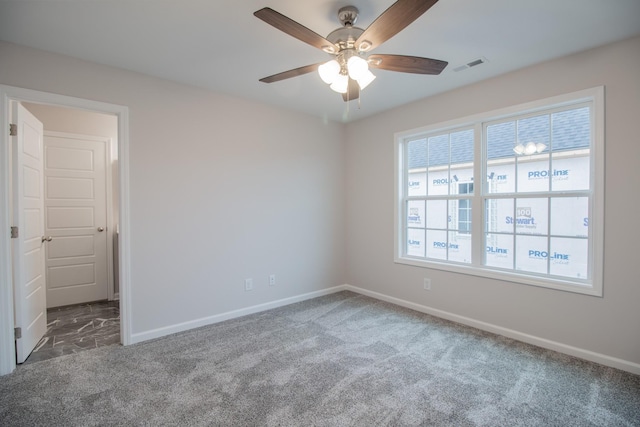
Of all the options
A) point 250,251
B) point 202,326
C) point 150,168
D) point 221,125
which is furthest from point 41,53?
point 202,326

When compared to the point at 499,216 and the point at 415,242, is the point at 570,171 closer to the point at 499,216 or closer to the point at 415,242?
the point at 499,216

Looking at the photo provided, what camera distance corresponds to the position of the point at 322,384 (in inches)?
88.9

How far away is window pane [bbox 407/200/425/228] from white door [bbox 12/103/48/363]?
390 centimetres

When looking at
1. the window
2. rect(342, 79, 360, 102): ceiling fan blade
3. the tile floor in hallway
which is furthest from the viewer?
the tile floor in hallway

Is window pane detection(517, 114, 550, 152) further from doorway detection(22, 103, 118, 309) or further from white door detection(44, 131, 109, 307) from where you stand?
white door detection(44, 131, 109, 307)

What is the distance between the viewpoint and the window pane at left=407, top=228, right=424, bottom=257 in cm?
393

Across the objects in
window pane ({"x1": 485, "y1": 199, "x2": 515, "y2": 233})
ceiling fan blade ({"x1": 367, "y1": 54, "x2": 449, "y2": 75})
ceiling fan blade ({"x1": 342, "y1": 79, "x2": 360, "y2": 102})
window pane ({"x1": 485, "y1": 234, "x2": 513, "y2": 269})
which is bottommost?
window pane ({"x1": 485, "y1": 234, "x2": 513, "y2": 269})

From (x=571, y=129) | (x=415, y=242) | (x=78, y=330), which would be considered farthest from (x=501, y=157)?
(x=78, y=330)

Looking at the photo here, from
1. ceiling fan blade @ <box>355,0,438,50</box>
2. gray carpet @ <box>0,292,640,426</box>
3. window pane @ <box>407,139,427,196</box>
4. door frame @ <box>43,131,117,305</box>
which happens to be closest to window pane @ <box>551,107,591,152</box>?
window pane @ <box>407,139,427,196</box>

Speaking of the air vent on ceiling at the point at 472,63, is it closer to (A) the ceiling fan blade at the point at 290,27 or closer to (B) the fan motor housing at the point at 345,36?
(B) the fan motor housing at the point at 345,36

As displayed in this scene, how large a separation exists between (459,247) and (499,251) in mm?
418

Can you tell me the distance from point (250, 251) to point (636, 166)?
3.62m

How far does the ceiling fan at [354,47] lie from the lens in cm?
164

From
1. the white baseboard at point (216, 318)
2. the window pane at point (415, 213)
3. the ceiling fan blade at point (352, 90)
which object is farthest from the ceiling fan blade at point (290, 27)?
the white baseboard at point (216, 318)
